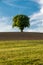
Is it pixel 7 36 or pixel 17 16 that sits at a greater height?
pixel 17 16

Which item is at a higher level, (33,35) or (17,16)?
(17,16)

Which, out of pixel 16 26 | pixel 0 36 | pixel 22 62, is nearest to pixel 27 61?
pixel 22 62

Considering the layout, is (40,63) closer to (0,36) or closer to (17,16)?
(0,36)

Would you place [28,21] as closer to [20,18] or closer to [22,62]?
[20,18]

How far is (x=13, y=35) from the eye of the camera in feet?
216

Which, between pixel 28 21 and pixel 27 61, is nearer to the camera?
pixel 27 61

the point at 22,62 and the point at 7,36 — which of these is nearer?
the point at 22,62

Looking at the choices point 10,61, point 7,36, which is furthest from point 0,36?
point 10,61

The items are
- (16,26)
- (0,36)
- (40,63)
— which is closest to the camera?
(40,63)

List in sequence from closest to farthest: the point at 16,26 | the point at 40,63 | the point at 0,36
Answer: the point at 40,63 < the point at 0,36 < the point at 16,26

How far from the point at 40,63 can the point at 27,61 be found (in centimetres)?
117

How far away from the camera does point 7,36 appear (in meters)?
64.0

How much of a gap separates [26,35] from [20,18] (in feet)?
148

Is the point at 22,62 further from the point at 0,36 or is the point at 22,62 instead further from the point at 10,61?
the point at 0,36
